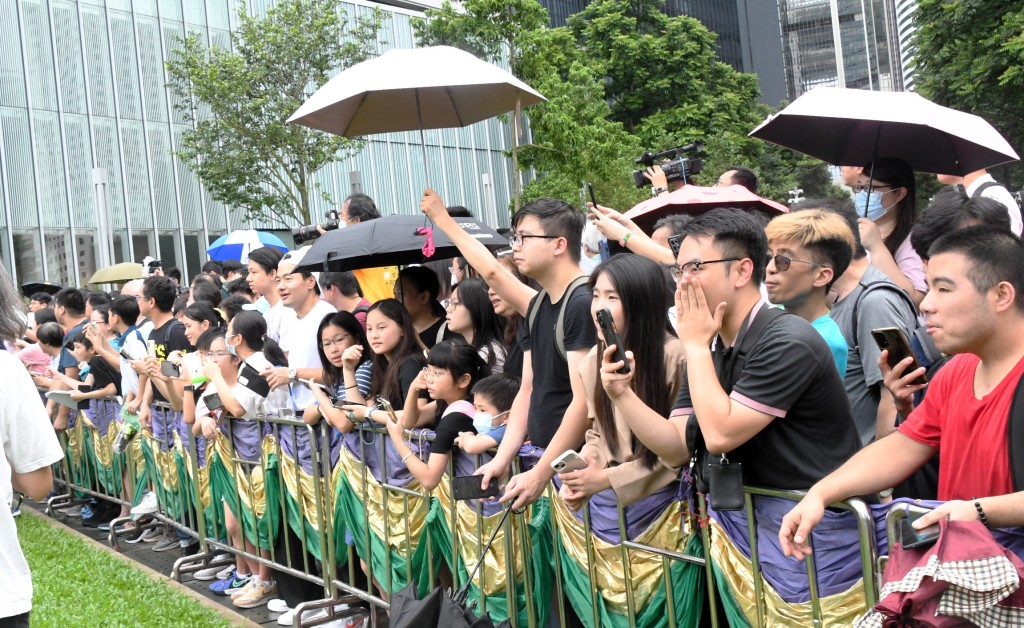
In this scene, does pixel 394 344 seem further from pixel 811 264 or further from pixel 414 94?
pixel 811 264

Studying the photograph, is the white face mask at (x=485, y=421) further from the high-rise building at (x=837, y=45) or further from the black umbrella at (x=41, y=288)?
the high-rise building at (x=837, y=45)

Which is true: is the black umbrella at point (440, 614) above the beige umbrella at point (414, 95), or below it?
below

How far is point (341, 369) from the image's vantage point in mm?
6082

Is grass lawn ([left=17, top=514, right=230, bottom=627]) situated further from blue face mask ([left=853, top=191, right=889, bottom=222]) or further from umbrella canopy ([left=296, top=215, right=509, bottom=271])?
blue face mask ([left=853, top=191, right=889, bottom=222])

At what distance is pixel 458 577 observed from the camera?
198 inches

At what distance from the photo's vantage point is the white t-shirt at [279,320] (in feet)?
24.8

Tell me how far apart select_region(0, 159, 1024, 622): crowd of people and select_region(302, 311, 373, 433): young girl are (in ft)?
0.04

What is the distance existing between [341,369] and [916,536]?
407cm

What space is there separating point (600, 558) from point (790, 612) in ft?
3.37

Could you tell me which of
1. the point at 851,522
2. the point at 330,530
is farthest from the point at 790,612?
the point at 330,530

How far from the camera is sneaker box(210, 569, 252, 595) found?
7.24m

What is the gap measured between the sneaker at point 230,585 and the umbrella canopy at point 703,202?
3.65 meters

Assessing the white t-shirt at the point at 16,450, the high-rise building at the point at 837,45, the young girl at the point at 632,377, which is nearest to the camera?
the white t-shirt at the point at 16,450

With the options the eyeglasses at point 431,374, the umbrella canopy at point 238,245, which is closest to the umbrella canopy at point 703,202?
the eyeglasses at point 431,374
